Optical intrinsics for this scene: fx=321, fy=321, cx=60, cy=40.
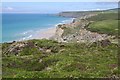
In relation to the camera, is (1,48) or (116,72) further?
(1,48)

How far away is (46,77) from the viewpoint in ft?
103

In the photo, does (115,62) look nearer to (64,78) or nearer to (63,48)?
(64,78)

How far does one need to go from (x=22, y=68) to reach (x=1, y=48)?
2481 cm

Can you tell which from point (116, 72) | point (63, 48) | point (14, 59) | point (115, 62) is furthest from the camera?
point (63, 48)

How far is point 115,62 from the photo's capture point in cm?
4059

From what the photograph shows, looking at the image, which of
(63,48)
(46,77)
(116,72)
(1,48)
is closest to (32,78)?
(46,77)

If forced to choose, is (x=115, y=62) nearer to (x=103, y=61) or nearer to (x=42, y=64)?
(x=103, y=61)

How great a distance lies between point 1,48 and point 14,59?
2166cm

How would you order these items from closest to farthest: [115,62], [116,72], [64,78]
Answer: [64,78] → [116,72] → [115,62]

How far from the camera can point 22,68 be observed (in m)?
41.3

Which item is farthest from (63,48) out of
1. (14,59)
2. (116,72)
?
(116,72)

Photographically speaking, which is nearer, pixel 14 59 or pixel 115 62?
pixel 115 62

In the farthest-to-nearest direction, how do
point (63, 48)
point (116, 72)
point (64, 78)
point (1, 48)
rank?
point (1, 48)
point (63, 48)
point (116, 72)
point (64, 78)

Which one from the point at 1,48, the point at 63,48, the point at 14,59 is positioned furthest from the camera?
the point at 1,48
